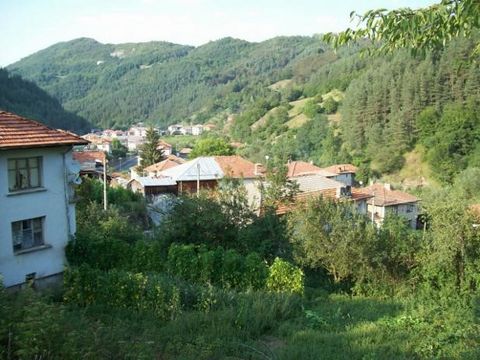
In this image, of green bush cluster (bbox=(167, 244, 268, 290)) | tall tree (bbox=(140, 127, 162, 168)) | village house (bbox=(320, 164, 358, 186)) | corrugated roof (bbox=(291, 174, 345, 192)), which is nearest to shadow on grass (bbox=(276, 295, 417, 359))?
green bush cluster (bbox=(167, 244, 268, 290))

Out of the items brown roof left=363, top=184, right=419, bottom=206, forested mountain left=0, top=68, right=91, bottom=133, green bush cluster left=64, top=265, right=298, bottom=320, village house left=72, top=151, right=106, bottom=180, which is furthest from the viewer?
forested mountain left=0, top=68, right=91, bottom=133

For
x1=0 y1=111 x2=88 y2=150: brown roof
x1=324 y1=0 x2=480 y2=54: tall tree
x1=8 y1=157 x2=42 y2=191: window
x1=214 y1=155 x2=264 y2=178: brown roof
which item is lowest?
x1=214 y1=155 x2=264 y2=178: brown roof

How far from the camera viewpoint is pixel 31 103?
4847 inches

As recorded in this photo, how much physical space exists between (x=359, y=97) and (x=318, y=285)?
75.7 m

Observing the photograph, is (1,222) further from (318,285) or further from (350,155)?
(350,155)

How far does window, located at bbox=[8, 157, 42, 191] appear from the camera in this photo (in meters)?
13.8

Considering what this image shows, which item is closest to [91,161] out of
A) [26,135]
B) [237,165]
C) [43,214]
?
[237,165]

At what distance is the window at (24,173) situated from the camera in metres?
13.8

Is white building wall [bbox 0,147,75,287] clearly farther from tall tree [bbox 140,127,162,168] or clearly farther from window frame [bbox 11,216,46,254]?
tall tree [bbox 140,127,162,168]

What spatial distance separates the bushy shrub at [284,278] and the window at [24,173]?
721 cm

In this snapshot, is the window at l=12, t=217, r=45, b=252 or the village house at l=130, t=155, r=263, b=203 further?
the village house at l=130, t=155, r=263, b=203

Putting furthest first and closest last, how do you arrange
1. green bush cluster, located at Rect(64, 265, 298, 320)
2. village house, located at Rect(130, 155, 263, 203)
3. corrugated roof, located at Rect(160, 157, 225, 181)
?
1. corrugated roof, located at Rect(160, 157, 225, 181)
2. village house, located at Rect(130, 155, 263, 203)
3. green bush cluster, located at Rect(64, 265, 298, 320)

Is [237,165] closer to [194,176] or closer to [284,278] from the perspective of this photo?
[194,176]

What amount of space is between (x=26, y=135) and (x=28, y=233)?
2.81 metres
